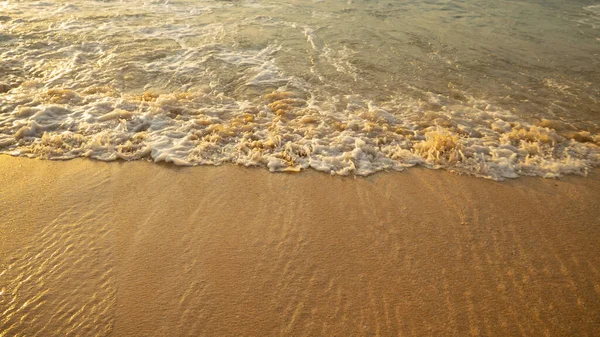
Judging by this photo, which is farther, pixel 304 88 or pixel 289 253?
pixel 304 88

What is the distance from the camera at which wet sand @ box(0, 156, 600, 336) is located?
99.0 inches

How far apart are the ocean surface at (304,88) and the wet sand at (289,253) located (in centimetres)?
42

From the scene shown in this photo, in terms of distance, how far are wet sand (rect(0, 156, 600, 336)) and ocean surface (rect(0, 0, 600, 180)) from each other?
1.36 feet

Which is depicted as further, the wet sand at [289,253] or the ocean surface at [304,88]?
the ocean surface at [304,88]

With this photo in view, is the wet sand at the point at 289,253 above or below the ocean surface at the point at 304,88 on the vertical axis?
below

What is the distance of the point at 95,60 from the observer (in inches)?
260

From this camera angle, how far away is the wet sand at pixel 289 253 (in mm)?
2516

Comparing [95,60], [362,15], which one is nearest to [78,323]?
[95,60]

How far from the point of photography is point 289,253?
2.99 m

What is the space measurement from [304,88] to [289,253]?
3.47m

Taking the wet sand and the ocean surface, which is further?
the ocean surface

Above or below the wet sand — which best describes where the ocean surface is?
above

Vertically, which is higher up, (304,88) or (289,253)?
(304,88)

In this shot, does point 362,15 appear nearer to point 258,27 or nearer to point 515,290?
point 258,27
